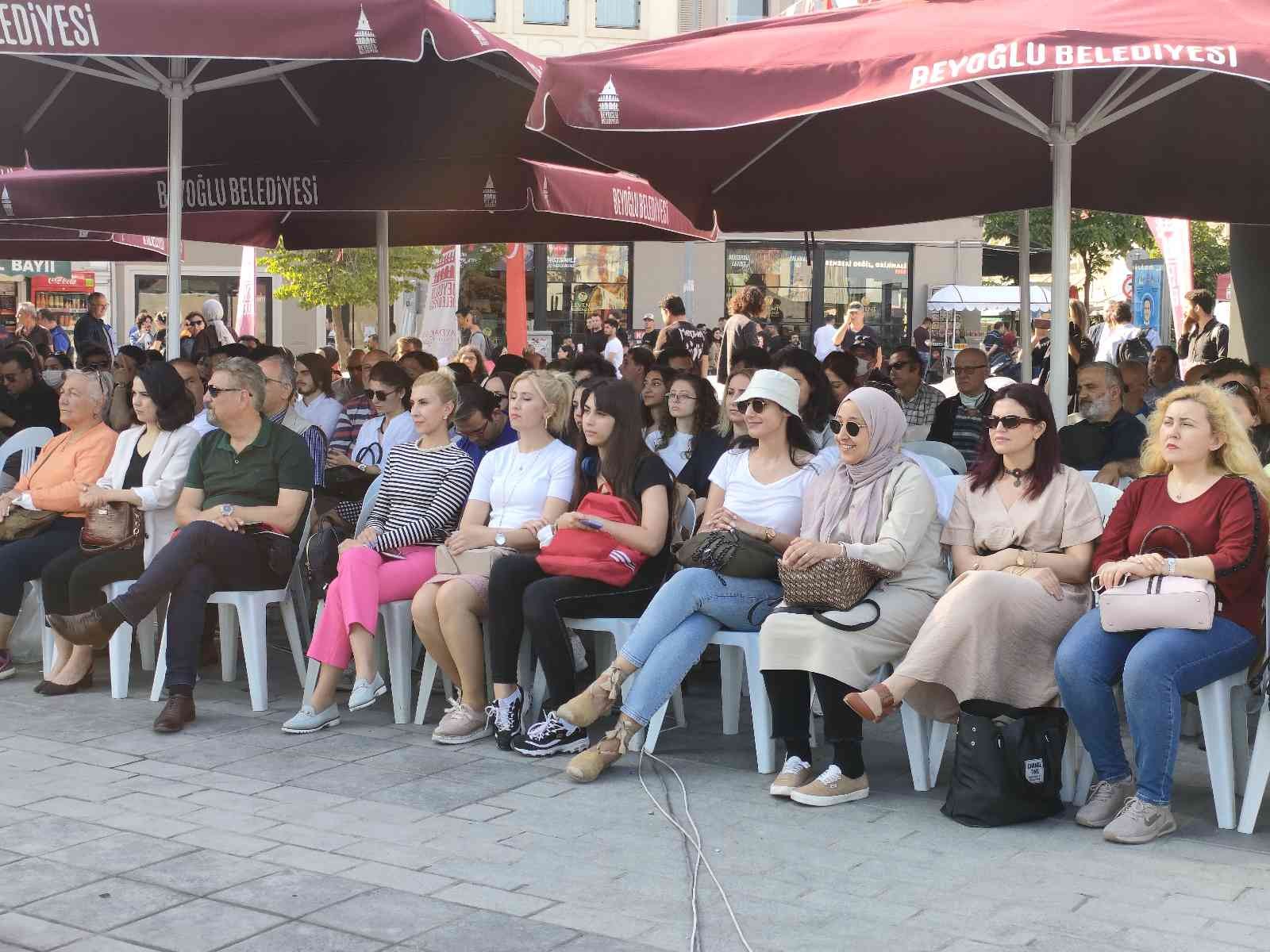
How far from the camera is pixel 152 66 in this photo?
818 cm

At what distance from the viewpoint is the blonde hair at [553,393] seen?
6652 millimetres

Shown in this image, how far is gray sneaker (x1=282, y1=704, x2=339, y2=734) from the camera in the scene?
6203mm

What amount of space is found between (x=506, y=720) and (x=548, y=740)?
0.67ft

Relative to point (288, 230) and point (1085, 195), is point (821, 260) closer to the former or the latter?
point (288, 230)

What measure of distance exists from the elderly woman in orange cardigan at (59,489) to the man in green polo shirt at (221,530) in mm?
546

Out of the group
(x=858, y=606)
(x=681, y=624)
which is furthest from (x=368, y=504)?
(x=858, y=606)

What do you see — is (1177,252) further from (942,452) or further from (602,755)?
(602,755)

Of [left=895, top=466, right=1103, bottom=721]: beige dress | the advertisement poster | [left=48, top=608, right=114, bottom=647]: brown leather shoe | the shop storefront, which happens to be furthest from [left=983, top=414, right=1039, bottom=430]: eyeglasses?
the shop storefront

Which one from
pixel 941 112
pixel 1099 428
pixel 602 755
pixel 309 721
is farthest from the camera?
pixel 941 112

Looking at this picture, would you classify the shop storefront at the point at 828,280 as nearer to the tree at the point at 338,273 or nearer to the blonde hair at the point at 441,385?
the tree at the point at 338,273

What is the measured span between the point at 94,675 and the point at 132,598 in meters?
1.03

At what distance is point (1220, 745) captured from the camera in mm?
5027

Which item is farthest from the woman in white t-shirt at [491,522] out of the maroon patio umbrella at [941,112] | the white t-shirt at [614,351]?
the white t-shirt at [614,351]

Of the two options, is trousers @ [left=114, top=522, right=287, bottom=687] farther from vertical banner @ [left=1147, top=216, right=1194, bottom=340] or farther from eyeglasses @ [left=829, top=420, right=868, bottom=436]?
vertical banner @ [left=1147, top=216, right=1194, bottom=340]
